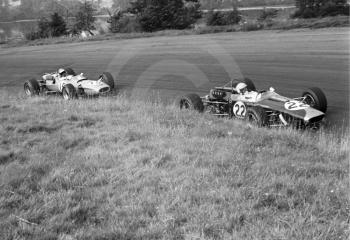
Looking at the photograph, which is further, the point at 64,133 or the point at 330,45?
the point at 330,45

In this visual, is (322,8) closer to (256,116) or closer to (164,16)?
(164,16)

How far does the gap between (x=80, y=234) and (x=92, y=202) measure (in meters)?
0.72

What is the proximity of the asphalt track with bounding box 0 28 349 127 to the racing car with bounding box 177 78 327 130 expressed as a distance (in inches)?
30.0

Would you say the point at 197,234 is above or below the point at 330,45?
below

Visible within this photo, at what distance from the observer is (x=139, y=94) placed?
13398 mm

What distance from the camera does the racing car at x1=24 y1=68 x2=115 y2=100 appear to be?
41.4 ft

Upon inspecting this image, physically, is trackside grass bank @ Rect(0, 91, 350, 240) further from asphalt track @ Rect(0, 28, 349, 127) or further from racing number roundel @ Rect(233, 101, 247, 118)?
asphalt track @ Rect(0, 28, 349, 127)

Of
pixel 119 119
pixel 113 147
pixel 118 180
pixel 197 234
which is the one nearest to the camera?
pixel 197 234

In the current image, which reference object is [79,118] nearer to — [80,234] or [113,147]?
[113,147]

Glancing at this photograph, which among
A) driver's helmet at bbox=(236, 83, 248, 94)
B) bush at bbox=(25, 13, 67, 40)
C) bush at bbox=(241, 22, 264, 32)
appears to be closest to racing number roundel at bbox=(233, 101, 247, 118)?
driver's helmet at bbox=(236, 83, 248, 94)

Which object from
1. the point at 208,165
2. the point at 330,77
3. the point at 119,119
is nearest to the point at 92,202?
the point at 208,165

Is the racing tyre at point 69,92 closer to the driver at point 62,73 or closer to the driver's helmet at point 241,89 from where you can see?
the driver at point 62,73

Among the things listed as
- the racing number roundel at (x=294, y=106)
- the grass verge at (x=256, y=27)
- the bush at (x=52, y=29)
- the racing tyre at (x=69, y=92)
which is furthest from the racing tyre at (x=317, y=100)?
the bush at (x=52, y=29)

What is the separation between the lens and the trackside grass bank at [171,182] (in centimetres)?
404
